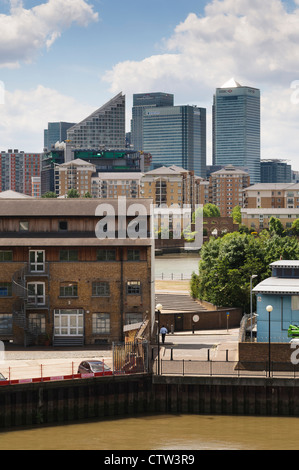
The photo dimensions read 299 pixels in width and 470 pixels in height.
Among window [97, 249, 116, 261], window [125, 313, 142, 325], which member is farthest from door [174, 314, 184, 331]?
window [97, 249, 116, 261]

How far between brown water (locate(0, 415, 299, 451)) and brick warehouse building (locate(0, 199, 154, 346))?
13225 mm

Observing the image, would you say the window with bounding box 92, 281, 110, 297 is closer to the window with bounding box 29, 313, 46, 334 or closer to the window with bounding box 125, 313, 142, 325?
the window with bounding box 125, 313, 142, 325

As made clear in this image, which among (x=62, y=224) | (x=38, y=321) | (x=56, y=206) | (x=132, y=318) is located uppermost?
(x=56, y=206)

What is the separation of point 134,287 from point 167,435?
57.6ft

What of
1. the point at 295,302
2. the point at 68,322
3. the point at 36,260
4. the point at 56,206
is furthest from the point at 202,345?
the point at 56,206

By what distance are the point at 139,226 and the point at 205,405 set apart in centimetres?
1749

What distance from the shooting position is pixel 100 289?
175 feet

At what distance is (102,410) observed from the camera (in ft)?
134

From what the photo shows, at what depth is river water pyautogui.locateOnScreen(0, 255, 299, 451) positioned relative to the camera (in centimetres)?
3588

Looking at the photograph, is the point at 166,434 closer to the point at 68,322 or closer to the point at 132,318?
the point at 132,318

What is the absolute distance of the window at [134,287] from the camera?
176 ft
